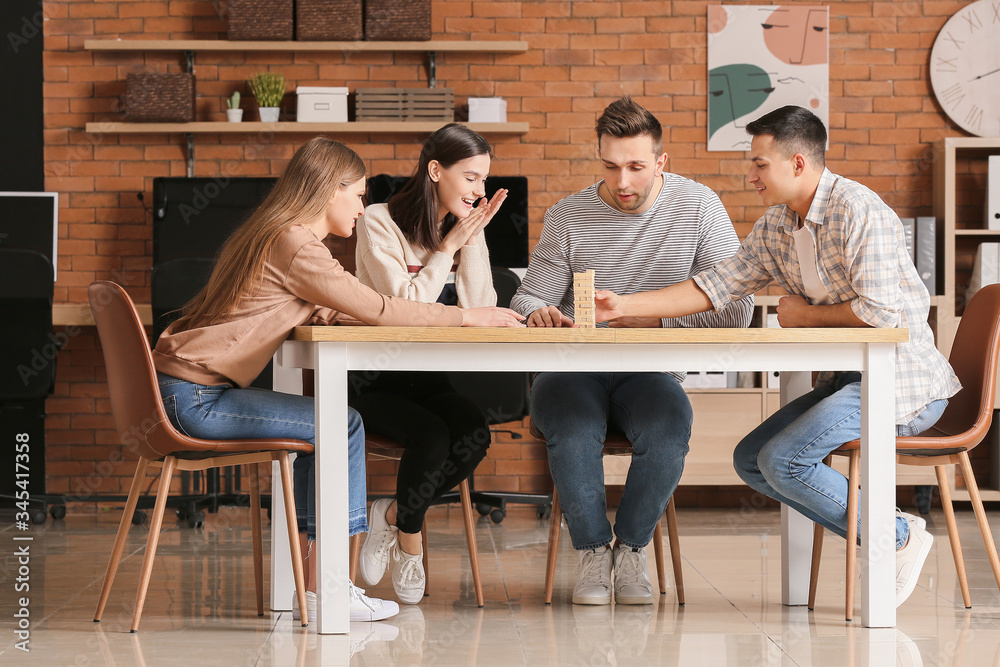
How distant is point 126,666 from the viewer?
191 cm

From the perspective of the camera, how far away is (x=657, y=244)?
2.70 m

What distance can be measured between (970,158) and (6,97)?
430 cm

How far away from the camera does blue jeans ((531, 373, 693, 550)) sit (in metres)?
2.40

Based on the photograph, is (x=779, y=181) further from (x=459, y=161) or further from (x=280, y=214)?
(x=280, y=214)

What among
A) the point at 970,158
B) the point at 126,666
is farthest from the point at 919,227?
the point at 126,666

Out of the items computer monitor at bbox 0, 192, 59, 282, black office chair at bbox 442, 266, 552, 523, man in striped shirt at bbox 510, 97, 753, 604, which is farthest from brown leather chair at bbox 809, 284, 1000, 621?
computer monitor at bbox 0, 192, 59, 282

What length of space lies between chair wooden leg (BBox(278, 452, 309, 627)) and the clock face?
3.60 meters

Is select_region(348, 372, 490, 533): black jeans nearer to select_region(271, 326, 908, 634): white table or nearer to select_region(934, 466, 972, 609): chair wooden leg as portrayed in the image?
select_region(271, 326, 908, 634): white table

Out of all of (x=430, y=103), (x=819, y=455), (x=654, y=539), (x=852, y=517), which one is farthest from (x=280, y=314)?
(x=430, y=103)

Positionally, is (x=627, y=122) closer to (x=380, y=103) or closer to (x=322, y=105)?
(x=380, y=103)

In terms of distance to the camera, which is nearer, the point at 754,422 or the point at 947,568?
the point at 947,568

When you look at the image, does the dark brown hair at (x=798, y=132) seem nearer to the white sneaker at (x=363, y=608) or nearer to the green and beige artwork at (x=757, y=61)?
the white sneaker at (x=363, y=608)

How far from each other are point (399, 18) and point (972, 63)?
2.56m

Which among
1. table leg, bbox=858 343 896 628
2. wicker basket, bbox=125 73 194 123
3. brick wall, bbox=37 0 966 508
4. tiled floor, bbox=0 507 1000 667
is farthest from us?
brick wall, bbox=37 0 966 508
